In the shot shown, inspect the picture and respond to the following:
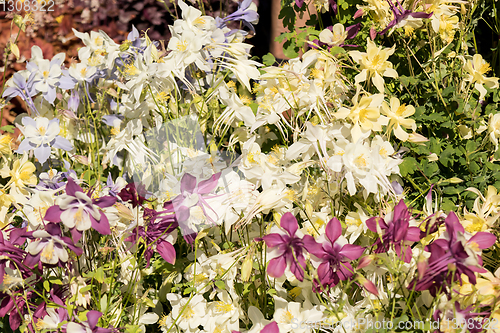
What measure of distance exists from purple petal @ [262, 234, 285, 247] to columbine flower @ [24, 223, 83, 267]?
48 centimetres

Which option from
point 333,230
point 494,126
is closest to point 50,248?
point 333,230

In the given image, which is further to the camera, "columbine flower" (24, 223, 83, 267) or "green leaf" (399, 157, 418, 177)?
→ "green leaf" (399, 157, 418, 177)

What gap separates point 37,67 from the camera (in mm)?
1685

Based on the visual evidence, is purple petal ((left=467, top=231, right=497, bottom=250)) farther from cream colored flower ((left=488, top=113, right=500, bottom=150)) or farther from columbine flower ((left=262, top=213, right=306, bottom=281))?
cream colored flower ((left=488, top=113, right=500, bottom=150))

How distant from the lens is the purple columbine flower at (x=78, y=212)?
958 mm

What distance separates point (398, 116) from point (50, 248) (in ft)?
3.52

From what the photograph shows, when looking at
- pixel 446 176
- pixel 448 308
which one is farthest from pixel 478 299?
pixel 446 176

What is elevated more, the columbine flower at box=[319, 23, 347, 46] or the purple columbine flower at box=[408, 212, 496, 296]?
the columbine flower at box=[319, 23, 347, 46]

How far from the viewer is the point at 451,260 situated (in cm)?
87

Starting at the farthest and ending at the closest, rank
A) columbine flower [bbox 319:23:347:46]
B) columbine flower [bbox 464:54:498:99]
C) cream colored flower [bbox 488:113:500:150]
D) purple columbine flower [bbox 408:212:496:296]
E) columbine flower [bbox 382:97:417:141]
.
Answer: columbine flower [bbox 319:23:347:46], columbine flower [bbox 464:54:498:99], cream colored flower [bbox 488:113:500:150], columbine flower [bbox 382:97:417:141], purple columbine flower [bbox 408:212:496:296]

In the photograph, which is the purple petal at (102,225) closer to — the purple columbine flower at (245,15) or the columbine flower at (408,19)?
the purple columbine flower at (245,15)

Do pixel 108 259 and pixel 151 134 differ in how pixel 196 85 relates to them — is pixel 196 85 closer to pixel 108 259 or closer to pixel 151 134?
pixel 151 134

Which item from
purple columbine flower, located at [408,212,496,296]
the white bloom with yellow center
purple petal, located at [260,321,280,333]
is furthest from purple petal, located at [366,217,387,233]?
the white bloom with yellow center

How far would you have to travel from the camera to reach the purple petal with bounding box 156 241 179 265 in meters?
1.13
